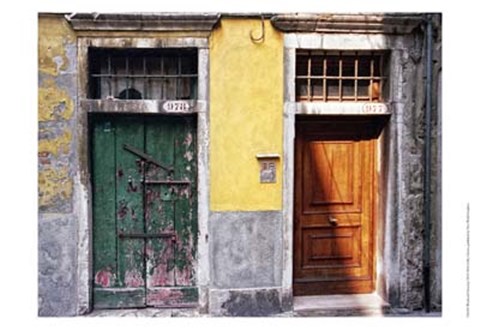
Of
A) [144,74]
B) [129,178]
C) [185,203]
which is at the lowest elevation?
[185,203]

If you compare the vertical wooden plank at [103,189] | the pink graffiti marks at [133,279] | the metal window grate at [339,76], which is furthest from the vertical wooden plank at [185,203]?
the metal window grate at [339,76]

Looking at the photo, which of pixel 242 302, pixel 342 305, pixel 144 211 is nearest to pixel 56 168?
pixel 144 211

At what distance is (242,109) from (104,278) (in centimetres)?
145

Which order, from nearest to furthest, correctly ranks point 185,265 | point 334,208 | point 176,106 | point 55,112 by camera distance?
point 55,112, point 176,106, point 185,265, point 334,208

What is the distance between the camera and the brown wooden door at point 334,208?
155 inches

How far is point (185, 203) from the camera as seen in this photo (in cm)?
382

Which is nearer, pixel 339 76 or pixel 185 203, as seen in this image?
pixel 185 203

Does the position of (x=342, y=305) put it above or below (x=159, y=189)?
below

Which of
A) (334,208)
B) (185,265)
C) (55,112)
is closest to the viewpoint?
(55,112)

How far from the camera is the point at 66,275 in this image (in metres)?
3.72

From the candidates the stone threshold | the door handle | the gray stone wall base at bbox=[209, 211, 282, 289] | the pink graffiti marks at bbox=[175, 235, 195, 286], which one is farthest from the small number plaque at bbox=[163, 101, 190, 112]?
the stone threshold

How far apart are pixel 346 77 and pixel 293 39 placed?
1.54 feet

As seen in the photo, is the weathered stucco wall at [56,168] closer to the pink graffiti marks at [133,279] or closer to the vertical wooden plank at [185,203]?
the pink graffiti marks at [133,279]

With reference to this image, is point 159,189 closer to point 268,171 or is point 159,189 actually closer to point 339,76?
point 268,171
